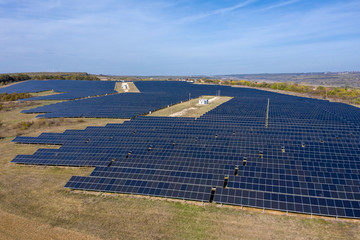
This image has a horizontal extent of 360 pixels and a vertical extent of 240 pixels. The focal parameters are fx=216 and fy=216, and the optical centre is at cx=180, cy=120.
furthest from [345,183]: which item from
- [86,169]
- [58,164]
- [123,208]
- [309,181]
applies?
[58,164]

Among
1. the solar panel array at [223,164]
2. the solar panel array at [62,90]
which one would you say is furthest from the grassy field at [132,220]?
the solar panel array at [62,90]

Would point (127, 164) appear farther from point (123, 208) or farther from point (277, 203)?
point (277, 203)

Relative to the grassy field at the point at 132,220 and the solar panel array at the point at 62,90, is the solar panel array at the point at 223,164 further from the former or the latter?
the solar panel array at the point at 62,90

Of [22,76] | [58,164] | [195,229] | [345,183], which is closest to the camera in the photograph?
[195,229]

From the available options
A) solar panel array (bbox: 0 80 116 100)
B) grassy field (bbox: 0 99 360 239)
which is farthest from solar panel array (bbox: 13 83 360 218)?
solar panel array (bbox: 0 80 116 100)

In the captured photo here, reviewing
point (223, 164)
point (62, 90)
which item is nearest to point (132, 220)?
point (223, 164)
